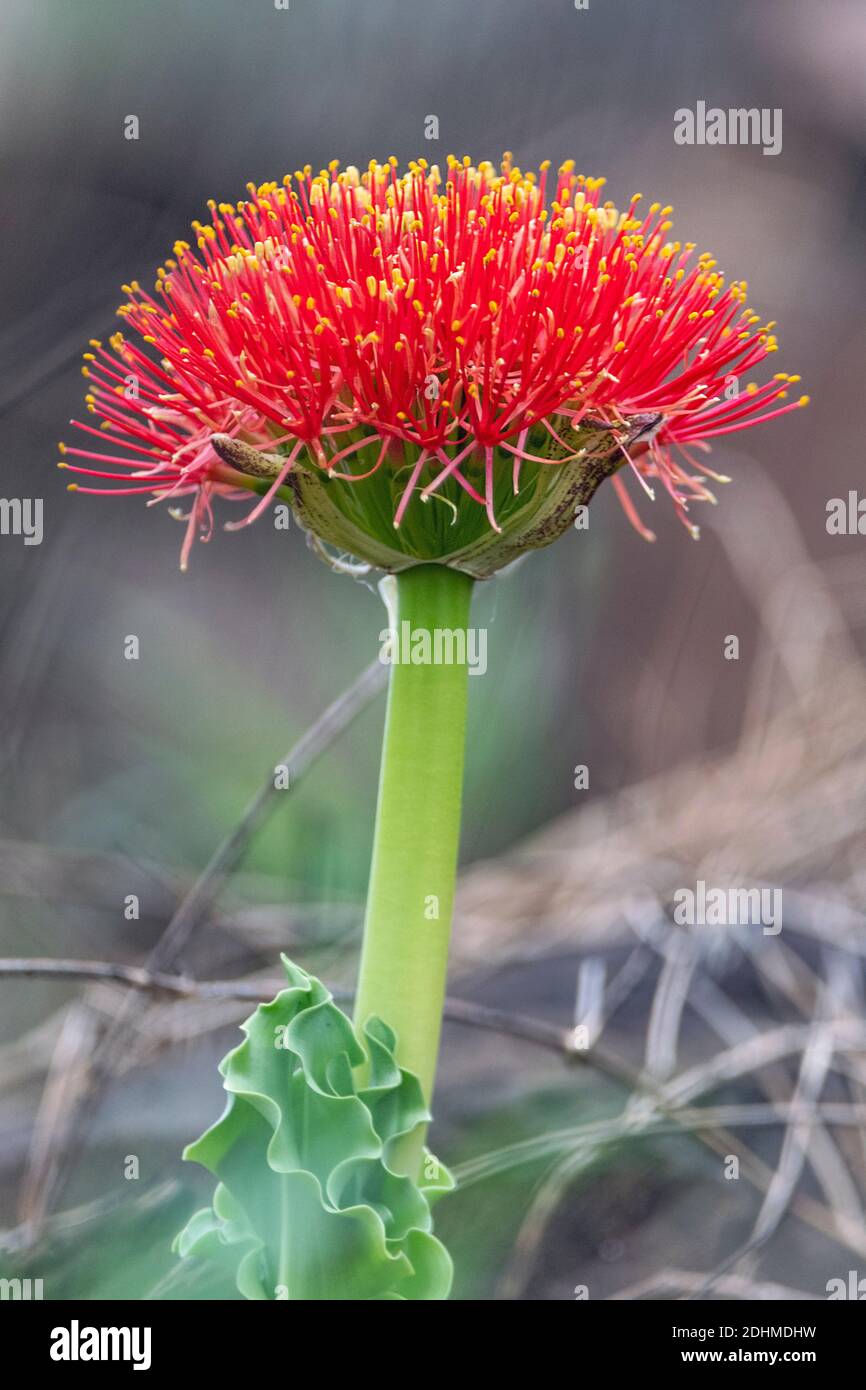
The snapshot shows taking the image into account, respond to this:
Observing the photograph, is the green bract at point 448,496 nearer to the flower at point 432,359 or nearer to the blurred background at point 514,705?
the flower at point 432,359

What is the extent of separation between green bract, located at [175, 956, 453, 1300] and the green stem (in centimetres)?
2

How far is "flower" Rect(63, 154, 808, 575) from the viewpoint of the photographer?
656 mm

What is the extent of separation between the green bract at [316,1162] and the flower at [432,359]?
279 mm

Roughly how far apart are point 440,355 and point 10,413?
0.93 metres

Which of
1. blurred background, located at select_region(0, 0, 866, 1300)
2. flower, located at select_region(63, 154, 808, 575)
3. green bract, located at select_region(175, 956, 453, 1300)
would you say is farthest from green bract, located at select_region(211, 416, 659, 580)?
blurred background, located at select_region(0, 0, 866, 1300)

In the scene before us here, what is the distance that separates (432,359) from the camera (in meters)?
0.66

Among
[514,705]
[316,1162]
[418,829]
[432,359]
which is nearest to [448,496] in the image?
[432,359]

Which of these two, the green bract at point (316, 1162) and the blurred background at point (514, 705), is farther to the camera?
the blurred background at point (514, 705)

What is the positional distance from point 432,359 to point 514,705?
0.84 metres

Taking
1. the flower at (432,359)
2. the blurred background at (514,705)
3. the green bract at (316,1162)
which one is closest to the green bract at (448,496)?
the flower at (432,359)

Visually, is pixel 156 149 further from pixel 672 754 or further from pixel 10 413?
pixel 672 754

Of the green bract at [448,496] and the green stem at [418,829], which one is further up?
the green bract at [448,496]

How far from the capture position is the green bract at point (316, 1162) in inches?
27.5

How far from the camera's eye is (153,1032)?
122 cm
